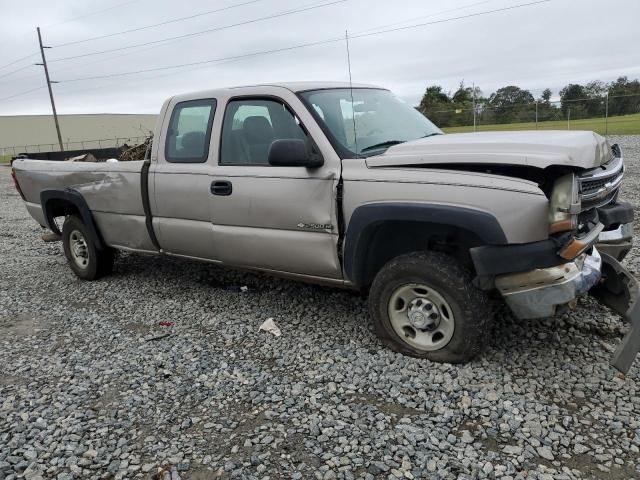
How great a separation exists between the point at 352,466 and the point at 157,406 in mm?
1366

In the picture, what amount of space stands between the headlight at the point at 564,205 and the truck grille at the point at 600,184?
0.47 feet

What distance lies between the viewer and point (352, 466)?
2.71 m

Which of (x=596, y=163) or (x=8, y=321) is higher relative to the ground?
(x=596, y=163)

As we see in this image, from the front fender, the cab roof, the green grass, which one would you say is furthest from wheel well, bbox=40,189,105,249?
the green grass

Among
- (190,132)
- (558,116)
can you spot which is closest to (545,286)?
(190,132)

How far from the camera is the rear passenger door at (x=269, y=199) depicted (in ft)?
12.9

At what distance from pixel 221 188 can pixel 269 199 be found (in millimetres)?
544

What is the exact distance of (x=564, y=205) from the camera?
305 cm

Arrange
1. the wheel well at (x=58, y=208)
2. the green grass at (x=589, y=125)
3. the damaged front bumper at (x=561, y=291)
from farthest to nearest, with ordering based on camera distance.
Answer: the green grass at (x=589, y=125) → the wheel well at (x=58, y=208) → the damaged front bumper at (x=561, y=291)

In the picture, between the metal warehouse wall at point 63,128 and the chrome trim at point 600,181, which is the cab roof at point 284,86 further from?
the metal warehouse wall at point 63,128

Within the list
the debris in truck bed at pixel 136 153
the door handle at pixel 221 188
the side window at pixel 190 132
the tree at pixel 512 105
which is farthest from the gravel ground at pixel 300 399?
the tree at pixel 512 105

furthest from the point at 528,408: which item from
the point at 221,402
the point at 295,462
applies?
the point at 221,402

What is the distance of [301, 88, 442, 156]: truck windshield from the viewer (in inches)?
159

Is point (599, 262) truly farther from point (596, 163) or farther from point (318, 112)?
point (318, 112)
